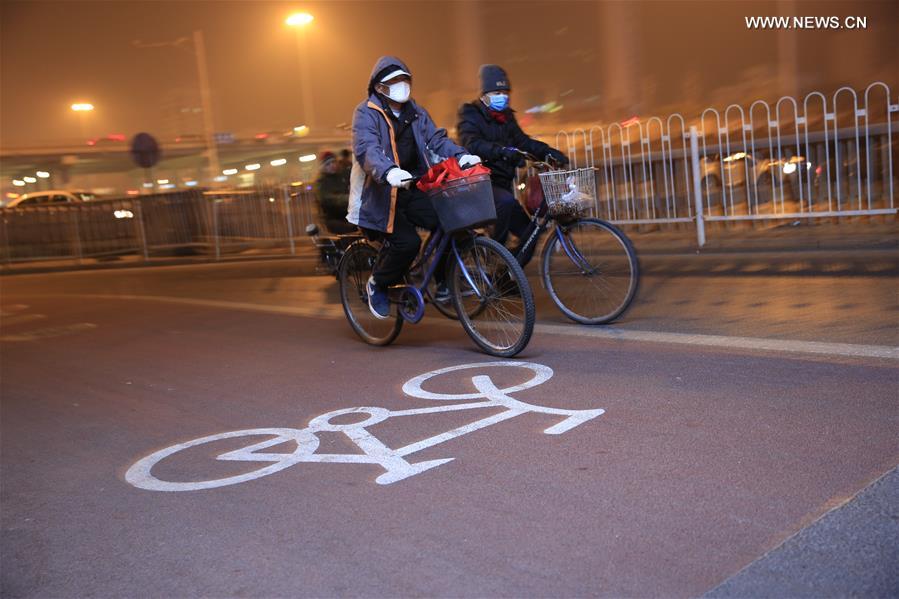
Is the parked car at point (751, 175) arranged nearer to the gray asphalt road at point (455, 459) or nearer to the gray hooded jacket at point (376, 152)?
the gray asphalt road at point (455, 459)

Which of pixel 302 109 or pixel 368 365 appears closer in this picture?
pixel 368 365

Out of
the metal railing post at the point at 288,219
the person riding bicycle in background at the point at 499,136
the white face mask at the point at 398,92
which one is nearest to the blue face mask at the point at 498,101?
the person riding bicycle in background at the point at 499,136

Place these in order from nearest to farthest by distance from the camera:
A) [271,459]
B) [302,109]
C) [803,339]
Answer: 1. [271,459]
2. [803,339]
3. [302,109]

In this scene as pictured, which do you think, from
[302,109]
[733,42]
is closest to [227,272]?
[733,42]

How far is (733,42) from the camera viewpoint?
1633 cm

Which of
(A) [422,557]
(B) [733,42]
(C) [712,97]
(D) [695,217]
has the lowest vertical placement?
(A) [422,557]

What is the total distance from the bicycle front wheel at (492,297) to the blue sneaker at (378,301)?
2.24ft

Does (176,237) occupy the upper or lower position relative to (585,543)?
upper

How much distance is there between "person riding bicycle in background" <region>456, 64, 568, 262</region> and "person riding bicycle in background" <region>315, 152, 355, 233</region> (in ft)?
13.2

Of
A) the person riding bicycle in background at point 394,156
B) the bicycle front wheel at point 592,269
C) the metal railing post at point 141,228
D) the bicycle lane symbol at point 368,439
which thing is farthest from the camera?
the metal railing post at point 141,228

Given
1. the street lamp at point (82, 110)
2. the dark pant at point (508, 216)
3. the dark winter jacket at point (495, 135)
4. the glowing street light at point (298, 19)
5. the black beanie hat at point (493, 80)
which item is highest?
the glowing street light at point (298, 19)

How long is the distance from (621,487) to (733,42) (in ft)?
48.9

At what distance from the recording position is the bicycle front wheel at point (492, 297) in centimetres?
542

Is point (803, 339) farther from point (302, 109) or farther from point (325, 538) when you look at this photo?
point (302, 109)
